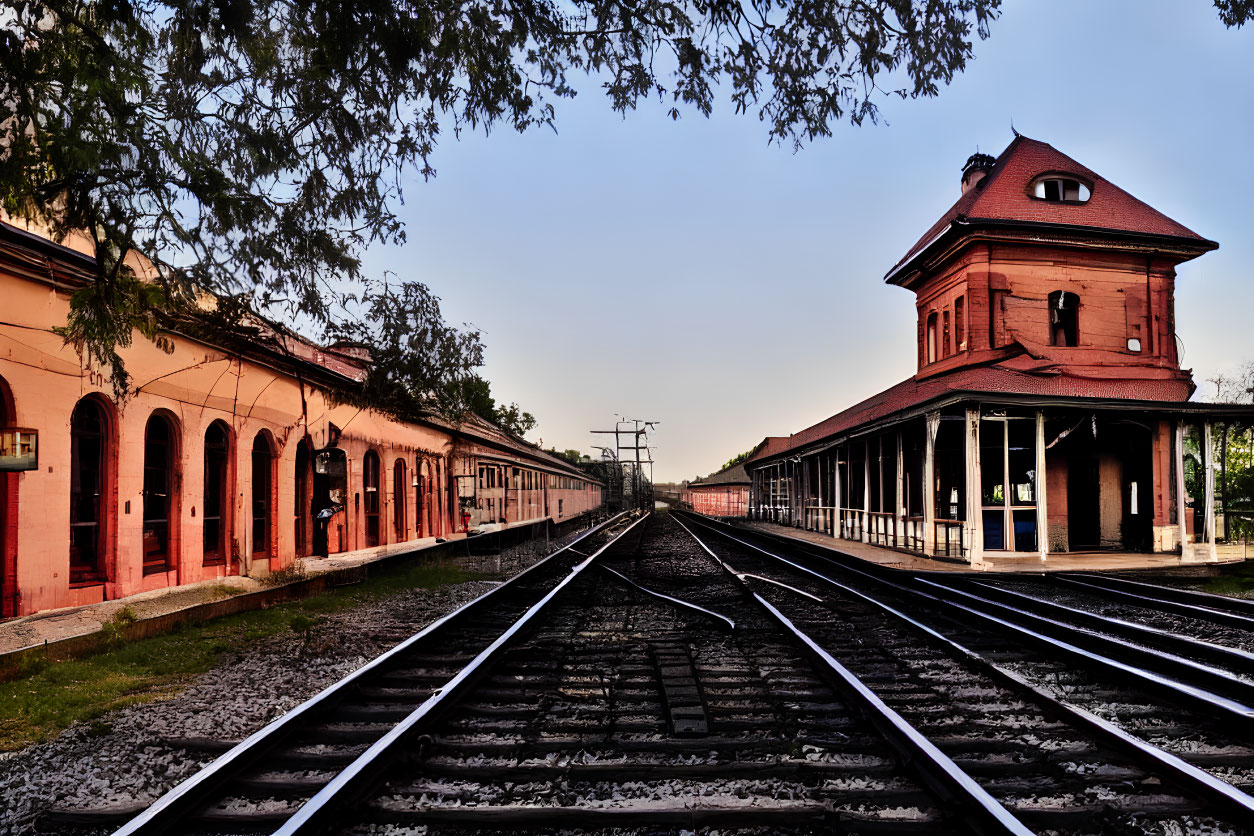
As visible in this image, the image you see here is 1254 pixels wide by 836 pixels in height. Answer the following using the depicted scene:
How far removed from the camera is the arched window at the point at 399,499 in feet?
68.2

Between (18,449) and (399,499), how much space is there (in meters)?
13.7

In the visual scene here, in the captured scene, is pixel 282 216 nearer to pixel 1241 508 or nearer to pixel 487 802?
pixel 487 802

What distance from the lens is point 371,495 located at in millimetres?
19500

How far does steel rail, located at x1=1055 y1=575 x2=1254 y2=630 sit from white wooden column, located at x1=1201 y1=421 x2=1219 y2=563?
5.47 m

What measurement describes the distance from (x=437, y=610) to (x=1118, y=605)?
9.31 metres

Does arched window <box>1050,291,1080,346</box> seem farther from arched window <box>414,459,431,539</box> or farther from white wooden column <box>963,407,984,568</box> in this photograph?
arched window <box>414,459,431,539</box>

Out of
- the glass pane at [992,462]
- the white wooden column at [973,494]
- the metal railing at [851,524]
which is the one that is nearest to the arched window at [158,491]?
the white wooden column at [973,494]

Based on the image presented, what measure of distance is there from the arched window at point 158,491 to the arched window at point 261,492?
259 cm

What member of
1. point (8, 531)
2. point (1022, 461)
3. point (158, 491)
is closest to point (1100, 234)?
point (1022, 461)

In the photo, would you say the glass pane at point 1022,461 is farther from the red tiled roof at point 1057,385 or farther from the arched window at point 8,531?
the arched window at point 8,531

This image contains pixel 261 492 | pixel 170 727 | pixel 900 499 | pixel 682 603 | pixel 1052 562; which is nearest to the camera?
pixel 170 727

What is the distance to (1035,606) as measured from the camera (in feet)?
35.9

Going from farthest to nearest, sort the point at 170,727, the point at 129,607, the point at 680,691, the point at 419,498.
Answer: the point at 419,498 → the point at 129,607 → the point at 680,691 → the point at 170,727

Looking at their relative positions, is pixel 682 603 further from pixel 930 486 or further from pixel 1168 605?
pixel 930 486
